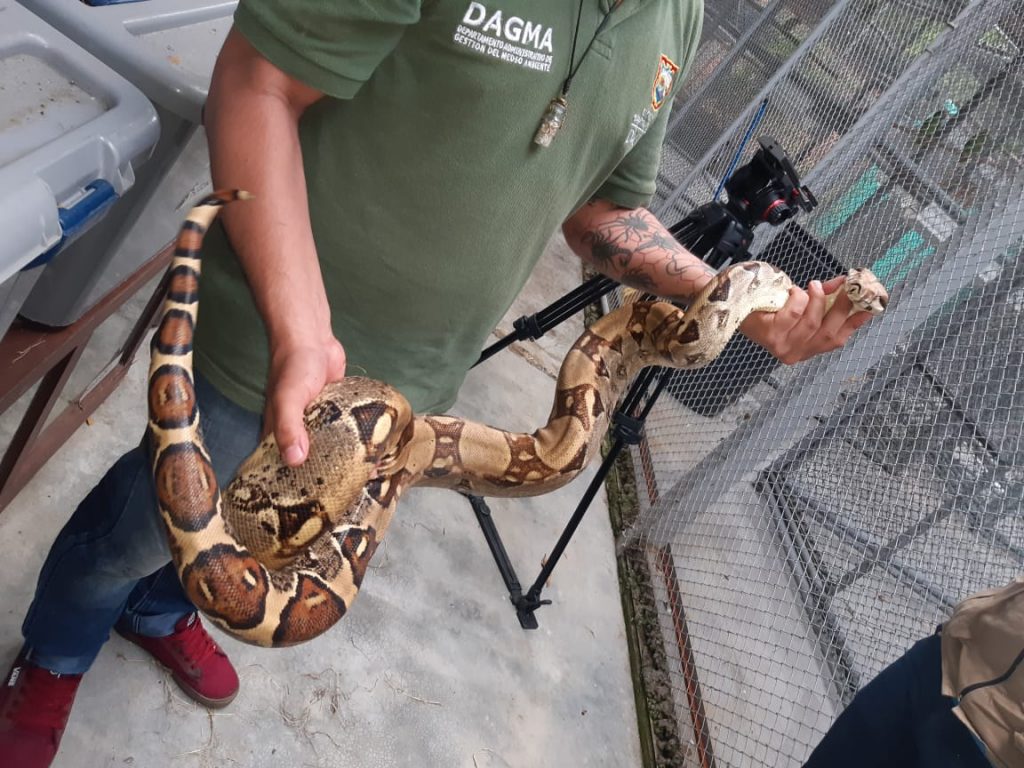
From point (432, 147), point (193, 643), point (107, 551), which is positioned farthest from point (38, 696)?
point (432, 147)

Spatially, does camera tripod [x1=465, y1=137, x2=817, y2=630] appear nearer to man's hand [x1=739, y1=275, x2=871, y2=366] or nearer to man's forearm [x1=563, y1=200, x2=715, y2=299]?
man's forearm [x1=563, y1=200, x2=715, y2=299]

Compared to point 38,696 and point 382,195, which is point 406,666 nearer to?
point 38,696

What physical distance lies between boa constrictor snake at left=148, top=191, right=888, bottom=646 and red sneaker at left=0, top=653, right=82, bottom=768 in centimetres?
101

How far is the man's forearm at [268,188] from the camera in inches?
45.3

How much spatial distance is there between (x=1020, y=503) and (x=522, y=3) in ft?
6.82

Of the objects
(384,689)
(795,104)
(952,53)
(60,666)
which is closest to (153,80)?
(60,666)

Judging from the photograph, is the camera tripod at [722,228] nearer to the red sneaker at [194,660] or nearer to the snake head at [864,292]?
the snake head at [864,292]

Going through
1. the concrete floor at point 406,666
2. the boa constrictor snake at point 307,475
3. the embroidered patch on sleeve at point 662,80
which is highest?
the embroidered patch on sleeve at point 662,80

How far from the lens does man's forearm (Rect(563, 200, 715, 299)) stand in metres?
1.87

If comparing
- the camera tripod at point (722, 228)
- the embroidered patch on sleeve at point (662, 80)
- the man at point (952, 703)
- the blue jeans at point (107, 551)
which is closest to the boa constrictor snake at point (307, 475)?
the blue jeans at point (107, 551)

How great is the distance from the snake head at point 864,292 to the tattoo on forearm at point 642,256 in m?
0.37

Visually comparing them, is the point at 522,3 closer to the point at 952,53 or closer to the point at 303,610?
the point at 303,610

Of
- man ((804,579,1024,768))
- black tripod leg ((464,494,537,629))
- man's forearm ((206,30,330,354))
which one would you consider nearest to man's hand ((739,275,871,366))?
man ((804,579,1024,768))

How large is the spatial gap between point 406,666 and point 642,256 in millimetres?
1831
